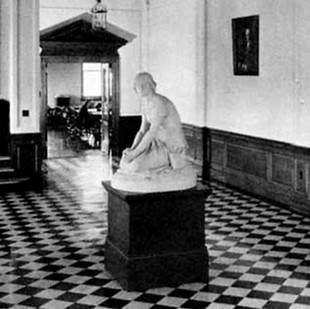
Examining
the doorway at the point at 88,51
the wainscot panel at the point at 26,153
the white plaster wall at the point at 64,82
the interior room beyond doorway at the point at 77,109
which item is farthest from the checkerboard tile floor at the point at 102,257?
the white plaster wall at the point at 64,82

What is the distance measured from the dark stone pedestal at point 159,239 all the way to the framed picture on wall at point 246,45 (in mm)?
5025

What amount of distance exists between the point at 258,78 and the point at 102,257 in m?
4.82

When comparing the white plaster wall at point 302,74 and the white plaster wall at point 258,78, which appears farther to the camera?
the white plaster wall at point 258,78

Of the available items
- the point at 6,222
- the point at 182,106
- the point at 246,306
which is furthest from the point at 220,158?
the point at 246,306

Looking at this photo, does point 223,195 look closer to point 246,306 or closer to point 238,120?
point 238,120

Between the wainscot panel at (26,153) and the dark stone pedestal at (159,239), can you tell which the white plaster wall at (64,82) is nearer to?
the wainscot panel at (26,153)

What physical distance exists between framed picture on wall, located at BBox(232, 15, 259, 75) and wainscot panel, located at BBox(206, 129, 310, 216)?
3.86 feet

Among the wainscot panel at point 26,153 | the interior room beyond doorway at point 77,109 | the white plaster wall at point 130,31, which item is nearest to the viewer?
the wainscot panel at point 26,153

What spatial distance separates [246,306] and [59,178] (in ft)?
25.4

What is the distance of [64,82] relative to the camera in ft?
87.7

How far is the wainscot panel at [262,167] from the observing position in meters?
9.75

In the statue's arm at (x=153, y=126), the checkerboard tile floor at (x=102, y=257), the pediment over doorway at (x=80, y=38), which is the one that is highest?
the pediment over doorway at (x=80, y=38)

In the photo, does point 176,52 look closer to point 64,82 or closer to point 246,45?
point 246,45

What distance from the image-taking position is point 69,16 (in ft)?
52.3
